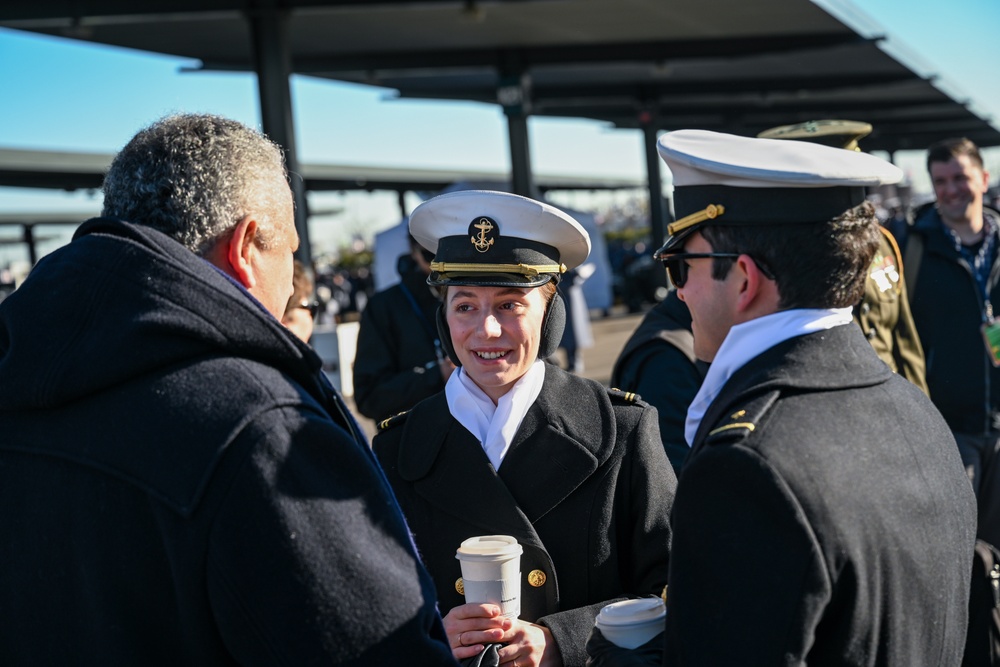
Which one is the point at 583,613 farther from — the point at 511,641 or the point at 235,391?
the point at 235,391

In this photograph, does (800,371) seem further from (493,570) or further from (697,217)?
(493,570)

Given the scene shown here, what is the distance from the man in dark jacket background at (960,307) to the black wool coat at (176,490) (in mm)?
4389

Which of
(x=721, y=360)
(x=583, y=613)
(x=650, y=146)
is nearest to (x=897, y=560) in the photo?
(x=721, y=360)

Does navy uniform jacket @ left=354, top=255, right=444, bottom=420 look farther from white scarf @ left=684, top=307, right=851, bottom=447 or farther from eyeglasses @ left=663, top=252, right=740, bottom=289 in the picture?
white scarf @ left=684, top=307, right=851, bottom=447

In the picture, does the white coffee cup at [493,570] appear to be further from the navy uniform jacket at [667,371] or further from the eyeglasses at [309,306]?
the eyeglasses at [309,306]

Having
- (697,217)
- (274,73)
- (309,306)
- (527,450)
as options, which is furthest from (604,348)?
(697,217)

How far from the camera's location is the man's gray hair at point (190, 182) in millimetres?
1960

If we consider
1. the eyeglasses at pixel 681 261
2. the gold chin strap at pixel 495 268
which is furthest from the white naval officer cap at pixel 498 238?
the eyeglasses at pixel 681 261

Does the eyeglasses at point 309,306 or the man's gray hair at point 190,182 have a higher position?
the man's gray hair at point 190,182

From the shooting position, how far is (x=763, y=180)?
2.04m

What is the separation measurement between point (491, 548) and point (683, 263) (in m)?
0.79

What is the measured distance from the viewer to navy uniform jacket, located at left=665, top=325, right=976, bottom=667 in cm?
178

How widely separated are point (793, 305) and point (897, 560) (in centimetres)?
52

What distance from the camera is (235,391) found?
181 centimetres
